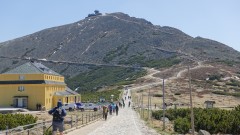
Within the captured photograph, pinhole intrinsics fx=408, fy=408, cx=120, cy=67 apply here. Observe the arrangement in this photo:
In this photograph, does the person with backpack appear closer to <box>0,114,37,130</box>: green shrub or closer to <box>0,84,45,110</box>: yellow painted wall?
<box>0,114,37,130</box>: green shrub

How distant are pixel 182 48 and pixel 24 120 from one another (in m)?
155

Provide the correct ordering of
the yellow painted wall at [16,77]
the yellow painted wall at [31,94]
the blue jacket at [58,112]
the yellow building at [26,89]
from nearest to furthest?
the blue jacket at [58,112], the yellow painted wall at [31,94], the yellow building at [26,89], the yellow painted wall at [16,77]

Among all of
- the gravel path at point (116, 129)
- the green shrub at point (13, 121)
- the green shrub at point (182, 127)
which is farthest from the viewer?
the green shrub at point (13, 121)

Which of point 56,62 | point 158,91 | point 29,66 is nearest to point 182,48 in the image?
point 56,62

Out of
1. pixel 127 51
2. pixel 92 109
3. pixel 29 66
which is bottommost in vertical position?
pixel 92 109

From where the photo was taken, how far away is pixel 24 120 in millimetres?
36875

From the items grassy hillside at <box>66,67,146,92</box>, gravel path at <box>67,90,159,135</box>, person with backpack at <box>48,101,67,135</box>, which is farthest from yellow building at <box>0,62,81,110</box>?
grassy hillside at <box>66,67,146,92</box>

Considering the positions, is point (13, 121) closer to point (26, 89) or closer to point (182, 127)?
point (182, 127)

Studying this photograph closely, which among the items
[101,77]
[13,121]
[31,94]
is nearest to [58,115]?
[13,121]

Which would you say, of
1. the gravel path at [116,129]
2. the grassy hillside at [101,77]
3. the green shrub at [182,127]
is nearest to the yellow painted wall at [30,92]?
the gravel path at [116,129]

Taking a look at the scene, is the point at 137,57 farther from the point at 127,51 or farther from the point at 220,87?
the point at 220,87

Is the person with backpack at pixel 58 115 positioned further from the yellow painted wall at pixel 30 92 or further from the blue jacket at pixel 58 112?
the yellow painted wall at pixel 30 92

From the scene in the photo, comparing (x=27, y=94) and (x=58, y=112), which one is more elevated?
(x=27, y=94)

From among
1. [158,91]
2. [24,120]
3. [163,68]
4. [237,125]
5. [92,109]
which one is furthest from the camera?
[163,68]
